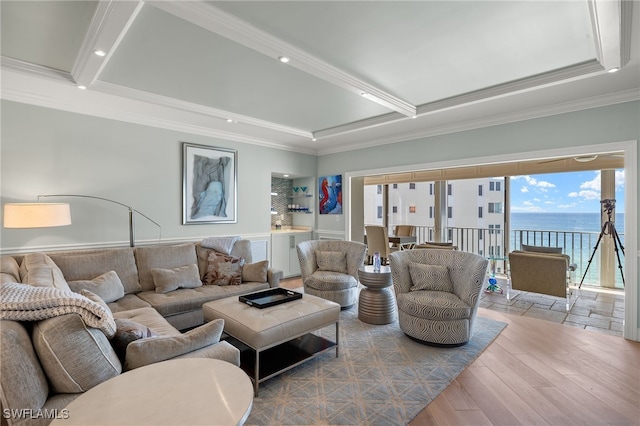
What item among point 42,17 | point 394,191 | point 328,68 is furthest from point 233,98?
point 394,191

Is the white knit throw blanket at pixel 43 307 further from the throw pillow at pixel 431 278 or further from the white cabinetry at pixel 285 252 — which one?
the white cabinetry at pixel 285 252

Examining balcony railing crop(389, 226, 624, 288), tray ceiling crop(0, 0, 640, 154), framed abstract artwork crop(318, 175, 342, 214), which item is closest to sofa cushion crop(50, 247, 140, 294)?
tray ceiling crop(0, 0, 640, 154)

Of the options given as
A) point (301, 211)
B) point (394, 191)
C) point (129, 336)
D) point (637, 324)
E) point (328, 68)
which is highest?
point (328, 68)

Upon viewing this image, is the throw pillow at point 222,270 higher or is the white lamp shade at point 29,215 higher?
the white lamp shade at point 29,215

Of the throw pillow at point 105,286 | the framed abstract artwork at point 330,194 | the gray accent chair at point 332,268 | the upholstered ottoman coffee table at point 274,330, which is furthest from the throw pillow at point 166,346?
the framed abstract artwork at point 330,194

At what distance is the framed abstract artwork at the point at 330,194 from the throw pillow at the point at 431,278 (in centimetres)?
262

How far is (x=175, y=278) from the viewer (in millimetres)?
3375

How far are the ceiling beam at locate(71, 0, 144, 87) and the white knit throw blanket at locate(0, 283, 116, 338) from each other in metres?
Result: 1.63

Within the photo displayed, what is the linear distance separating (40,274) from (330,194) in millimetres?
4485

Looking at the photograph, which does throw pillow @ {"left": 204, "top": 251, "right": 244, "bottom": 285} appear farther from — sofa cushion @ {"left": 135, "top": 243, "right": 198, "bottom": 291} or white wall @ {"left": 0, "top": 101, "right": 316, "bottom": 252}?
white wall @ {"left": 0, "top": 101, "right": 316, "bottom": 252}

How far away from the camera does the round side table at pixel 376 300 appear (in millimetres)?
3531

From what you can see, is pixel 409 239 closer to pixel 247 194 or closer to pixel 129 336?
pixel 247 194

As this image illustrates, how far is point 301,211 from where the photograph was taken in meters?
6.51

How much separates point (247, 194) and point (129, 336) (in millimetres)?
3733
